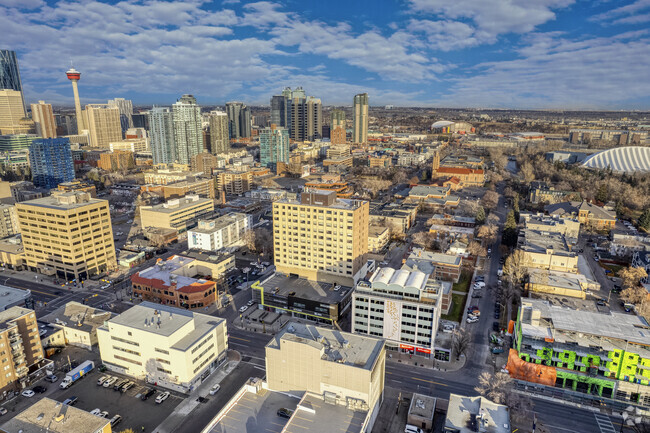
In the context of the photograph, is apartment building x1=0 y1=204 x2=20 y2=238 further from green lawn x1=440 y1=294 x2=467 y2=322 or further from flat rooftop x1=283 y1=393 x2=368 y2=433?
green lawn x1=440 y1=294 x2=467 y2=322

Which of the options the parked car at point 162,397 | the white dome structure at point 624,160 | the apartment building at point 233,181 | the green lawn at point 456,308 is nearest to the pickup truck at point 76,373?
the parked car at point 162,397

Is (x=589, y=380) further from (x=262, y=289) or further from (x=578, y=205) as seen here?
(x=578, y=205)

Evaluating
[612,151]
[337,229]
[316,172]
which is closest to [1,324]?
[337,229]

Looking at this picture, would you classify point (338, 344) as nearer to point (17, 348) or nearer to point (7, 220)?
point (17, 348)

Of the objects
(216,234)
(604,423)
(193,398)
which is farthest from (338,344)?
(216,234)

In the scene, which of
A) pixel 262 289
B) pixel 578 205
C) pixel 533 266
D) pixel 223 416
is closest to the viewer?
pixel 223 416

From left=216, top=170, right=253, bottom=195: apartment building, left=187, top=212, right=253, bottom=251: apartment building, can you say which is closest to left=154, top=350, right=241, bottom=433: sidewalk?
left=187, top=212, right=253, bottom=251: apartment building
